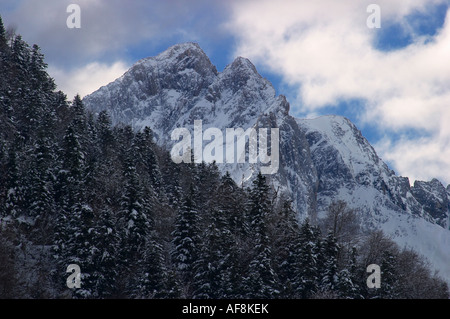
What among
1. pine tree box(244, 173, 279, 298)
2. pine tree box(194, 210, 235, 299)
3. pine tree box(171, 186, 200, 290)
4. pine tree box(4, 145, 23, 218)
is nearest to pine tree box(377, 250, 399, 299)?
pine tree box(244, 173, 279, 298)

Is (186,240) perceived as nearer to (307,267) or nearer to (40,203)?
(307,267)

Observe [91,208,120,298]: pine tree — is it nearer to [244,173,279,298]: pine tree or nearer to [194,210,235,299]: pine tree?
[194,210,235,299]: pine tree

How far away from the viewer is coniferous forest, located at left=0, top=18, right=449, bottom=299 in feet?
145

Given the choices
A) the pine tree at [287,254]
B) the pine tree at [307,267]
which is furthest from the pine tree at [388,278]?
the pine tree at [287,254]

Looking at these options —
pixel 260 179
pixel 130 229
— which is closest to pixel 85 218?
pixel 130 229

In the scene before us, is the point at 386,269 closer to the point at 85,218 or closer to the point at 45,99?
the point at 85,218

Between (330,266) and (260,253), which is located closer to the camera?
(260,253)

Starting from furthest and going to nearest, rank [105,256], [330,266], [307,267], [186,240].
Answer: [186,240] → [330,266] → [307,267] → [105,256]

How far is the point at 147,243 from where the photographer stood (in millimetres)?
47531

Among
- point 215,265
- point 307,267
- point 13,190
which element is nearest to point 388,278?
point 307,267

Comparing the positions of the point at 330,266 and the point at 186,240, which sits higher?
the point at 186,240

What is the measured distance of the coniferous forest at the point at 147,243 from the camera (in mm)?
44219

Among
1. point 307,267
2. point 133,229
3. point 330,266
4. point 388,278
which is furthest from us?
point 133,229
